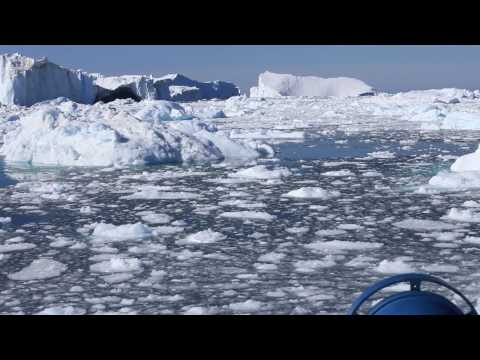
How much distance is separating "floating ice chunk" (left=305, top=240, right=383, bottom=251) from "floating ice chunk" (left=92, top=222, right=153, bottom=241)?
1442mm

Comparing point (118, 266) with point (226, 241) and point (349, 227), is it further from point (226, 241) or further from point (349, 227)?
point (349, 227)

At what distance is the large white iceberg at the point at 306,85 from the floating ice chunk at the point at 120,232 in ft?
203

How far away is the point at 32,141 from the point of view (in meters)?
11.3

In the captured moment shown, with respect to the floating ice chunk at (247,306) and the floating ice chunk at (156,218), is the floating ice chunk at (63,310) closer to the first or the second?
the floating ice chunk at (247,306)

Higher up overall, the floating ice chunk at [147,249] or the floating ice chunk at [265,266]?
the floating ice chunk at [147,249]

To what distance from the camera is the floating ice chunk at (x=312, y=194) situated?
21.7 feet

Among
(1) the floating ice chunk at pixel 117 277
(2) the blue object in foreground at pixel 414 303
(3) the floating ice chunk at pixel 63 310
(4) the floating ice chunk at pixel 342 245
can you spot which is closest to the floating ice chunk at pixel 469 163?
(4) the floating ice chunk at pixel 342 245

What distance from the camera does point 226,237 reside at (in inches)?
191

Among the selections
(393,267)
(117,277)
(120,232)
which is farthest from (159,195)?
(393,267)

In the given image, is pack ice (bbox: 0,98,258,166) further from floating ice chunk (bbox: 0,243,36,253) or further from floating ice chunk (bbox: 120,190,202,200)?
floating ice chunk (bbox: 0,243,36,253)

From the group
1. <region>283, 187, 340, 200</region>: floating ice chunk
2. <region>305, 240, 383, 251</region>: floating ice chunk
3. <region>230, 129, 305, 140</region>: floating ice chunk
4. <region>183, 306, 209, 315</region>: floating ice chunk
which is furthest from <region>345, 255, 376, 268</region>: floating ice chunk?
<region>230, 129, 305, 140</region>: floating ice chunk
